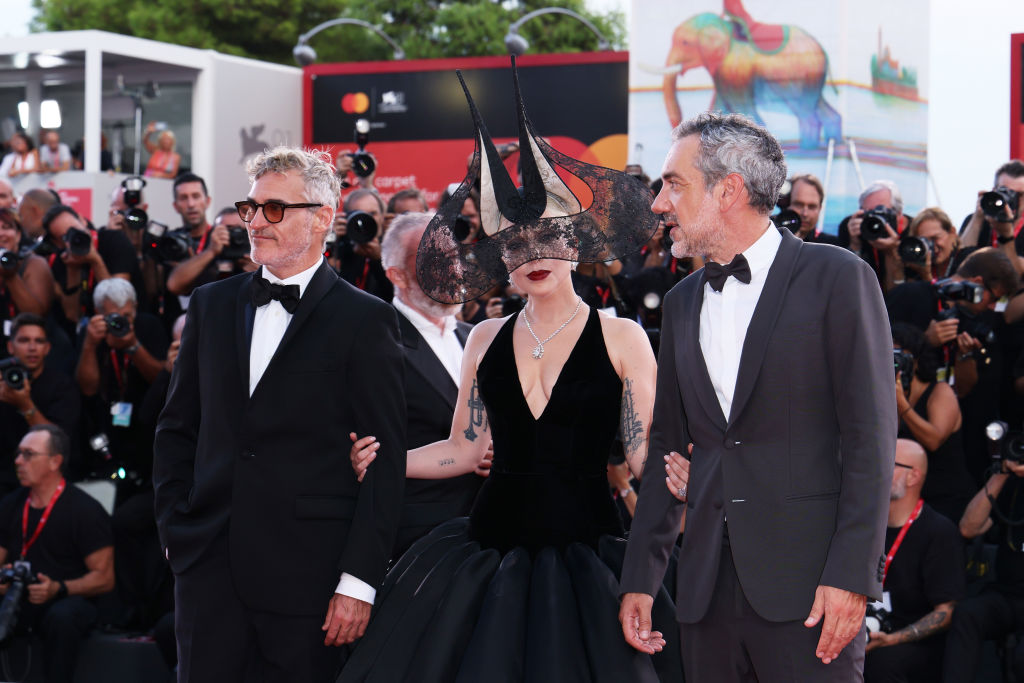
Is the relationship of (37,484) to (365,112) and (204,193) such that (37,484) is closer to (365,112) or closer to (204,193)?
(204,193)

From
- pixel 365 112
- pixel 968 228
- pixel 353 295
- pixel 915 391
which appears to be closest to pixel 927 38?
pixel 365 112

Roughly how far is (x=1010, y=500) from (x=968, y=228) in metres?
1.90

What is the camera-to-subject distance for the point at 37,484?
646 centimetres

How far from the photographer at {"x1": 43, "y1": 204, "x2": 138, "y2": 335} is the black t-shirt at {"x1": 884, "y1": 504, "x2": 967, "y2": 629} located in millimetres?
4311

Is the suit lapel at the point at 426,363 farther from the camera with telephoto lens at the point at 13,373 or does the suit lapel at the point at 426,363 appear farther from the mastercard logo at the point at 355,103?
the mastercard logo at the point at 355,103

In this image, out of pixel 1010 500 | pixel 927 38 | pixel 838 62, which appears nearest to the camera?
pixel 1010 500

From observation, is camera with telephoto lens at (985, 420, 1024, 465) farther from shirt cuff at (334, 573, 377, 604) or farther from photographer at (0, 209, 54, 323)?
photographer at (0, 209, 54, 323)

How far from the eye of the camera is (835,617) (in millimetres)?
2441

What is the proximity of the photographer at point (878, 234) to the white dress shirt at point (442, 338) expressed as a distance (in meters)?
2.50

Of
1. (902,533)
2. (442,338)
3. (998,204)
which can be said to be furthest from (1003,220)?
(442,338)

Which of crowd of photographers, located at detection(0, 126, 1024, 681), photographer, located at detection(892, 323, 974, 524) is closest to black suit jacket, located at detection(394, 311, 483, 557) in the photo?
crowd of photographers, located at detection(0, 126, 1024, 681)

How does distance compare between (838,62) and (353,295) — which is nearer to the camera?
(353,295)

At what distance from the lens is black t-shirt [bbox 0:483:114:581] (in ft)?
21.0

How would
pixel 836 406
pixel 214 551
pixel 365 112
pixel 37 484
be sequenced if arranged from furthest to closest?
pixel 365 112
pixel 37 484
pixel 214 551
pixel 836 406
